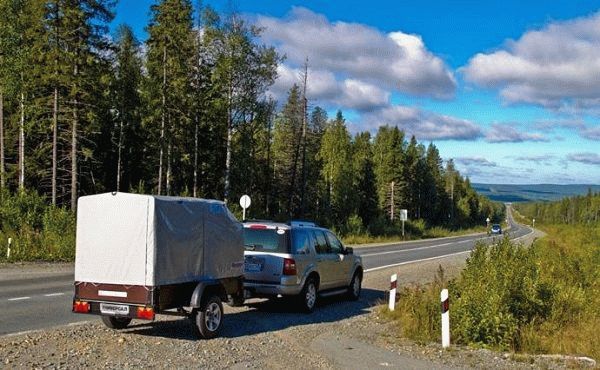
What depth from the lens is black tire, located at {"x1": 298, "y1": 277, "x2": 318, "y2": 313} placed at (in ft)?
41.7

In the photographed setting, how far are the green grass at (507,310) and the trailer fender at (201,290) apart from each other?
11.8 feet

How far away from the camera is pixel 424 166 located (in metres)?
108

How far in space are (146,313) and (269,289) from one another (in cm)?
382

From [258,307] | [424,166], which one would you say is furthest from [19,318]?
[424,166]

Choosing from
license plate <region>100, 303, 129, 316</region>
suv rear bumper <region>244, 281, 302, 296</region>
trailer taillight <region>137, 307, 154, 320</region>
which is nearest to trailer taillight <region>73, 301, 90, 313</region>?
license plate <region>100, 303, 129, 316</region>

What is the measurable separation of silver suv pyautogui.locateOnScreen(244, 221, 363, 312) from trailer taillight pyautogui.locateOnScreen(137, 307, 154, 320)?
3.59m

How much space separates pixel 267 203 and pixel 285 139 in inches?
273

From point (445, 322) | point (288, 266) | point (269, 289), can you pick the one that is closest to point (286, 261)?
point (288, 266)

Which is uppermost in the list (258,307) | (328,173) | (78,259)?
(328,173)

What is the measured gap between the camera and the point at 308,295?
13.0 meters

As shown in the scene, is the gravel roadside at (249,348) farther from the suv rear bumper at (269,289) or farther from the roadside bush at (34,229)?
the roadside bush at (34,229)

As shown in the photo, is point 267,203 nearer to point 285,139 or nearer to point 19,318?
point 285,139

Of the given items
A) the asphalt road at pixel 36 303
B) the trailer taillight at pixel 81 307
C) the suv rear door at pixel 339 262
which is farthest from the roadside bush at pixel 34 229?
the trailer taillight at pixel 81 307

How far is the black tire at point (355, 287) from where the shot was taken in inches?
609
